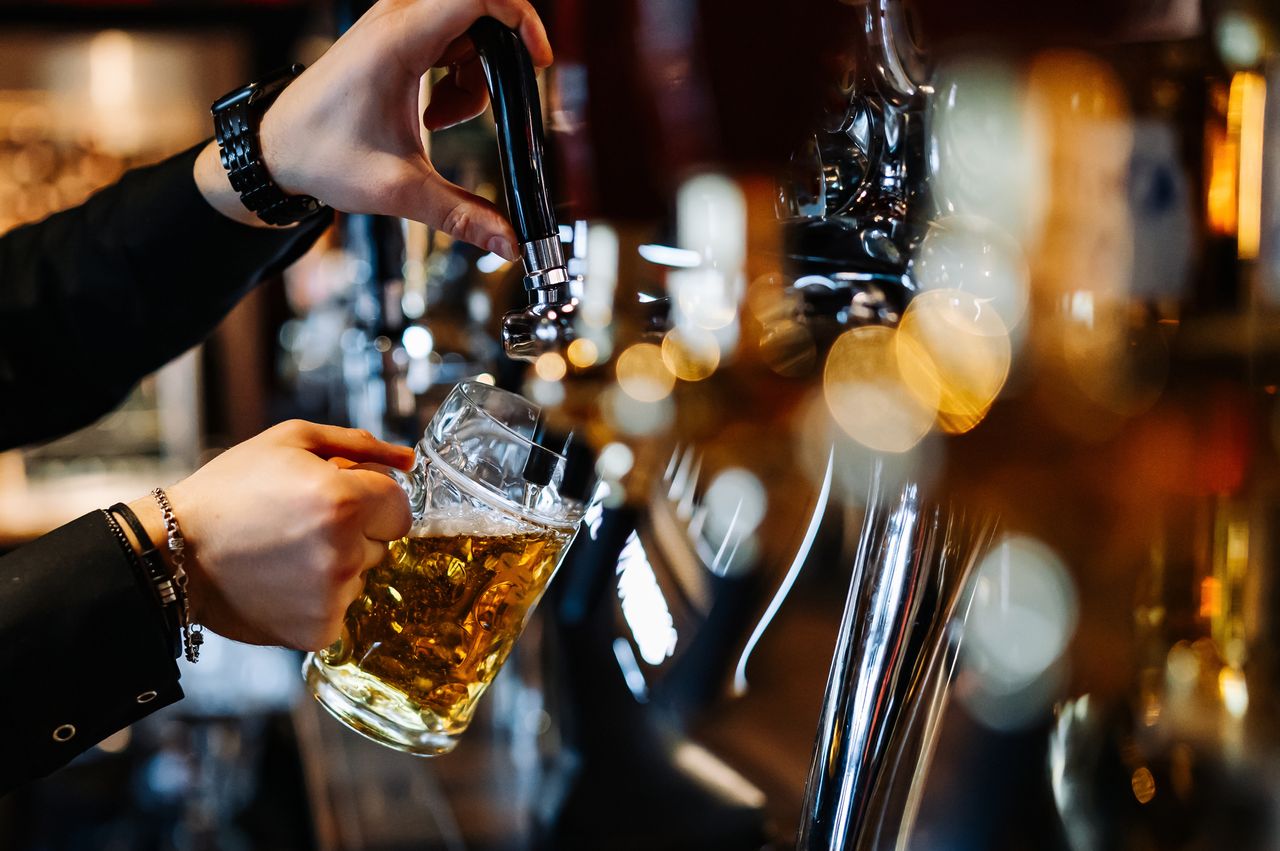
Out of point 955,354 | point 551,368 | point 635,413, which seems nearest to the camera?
point 955,354

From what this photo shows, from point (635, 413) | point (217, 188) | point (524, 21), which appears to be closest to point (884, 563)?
point (524, 21)

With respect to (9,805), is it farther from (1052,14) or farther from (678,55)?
(1052,14)

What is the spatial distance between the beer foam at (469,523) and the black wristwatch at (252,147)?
37cm

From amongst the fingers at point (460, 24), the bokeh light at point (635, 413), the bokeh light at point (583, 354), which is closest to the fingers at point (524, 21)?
the fingers at point (460, 24)

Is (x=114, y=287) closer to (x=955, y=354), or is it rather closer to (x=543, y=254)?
(x=543, y=254)

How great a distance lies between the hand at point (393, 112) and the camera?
67 cm

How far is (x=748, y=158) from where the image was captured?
0.99 meters

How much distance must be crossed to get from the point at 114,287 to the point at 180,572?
588 mm

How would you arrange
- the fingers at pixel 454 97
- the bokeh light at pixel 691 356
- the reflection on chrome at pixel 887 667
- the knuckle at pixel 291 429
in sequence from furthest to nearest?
1. the bokeh light at pixel 691 356
2. the fingers at pixel 454 97
3. the knuckle at pixel 291 429
4. the reflection on chrome at pixel 887 667

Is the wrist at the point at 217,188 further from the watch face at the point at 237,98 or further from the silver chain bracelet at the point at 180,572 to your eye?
the silver chain bracelet at the point at 180,572

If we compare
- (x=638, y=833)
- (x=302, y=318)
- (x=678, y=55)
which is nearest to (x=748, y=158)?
(x=678, y=55)

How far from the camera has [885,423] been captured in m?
0.94

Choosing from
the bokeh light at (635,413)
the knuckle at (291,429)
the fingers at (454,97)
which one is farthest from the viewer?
the bokeh light at (635,413)

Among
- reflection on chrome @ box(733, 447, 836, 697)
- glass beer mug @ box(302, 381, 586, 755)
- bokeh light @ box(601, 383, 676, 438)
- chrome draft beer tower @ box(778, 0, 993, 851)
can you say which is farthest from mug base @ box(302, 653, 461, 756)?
bokeh light @ box(601, 383, 676, 438)
